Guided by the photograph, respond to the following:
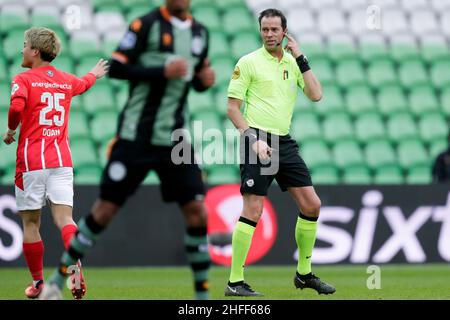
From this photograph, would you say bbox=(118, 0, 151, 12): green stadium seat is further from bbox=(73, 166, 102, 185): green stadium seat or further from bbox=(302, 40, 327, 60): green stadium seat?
bbox=(73, 166, 102, 185): green stadium seat

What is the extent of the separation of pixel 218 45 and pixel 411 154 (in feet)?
11.0

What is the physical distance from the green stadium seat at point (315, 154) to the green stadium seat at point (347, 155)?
0.12 metres

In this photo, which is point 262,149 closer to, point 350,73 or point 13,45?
point 13,45

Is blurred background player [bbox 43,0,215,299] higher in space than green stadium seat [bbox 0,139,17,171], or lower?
higher

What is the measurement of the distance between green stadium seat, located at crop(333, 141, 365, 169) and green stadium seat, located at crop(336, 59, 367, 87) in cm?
139

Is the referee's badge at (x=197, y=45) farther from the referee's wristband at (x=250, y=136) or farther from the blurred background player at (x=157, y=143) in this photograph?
the referee's wristband at (x=250, y=136)

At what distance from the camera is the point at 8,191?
11055 millimetres

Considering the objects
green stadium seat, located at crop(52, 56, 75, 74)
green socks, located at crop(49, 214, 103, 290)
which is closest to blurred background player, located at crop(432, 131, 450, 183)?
green stadium seat, located at crop(52, 56, 75, 74)

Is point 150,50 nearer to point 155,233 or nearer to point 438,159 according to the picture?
→ point 155,233

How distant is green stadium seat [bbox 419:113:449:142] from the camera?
14.2m

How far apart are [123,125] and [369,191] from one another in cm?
623

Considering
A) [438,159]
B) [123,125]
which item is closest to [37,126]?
[123,125]

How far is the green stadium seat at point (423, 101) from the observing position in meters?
14.6

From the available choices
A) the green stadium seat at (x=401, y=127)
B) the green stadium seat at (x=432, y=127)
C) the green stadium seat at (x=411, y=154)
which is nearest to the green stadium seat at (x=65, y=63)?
the green stadium seat at (x=401, y=127)
